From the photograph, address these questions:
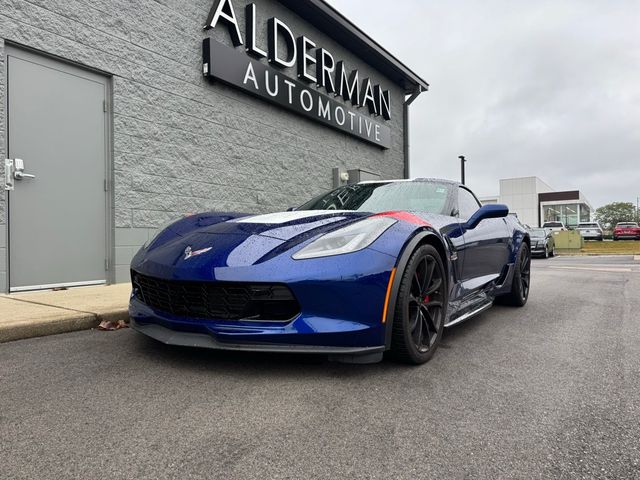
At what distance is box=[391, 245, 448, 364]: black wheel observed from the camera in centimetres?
254

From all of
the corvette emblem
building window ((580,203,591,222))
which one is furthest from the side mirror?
building window ((580,203,591,222))

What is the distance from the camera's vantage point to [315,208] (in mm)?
3762

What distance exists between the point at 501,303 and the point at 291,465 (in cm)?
409

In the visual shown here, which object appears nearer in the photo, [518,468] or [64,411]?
[518,468]

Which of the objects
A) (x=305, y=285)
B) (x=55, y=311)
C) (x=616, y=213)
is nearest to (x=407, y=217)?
(x=305, y=285)

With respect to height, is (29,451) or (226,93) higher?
(226,93)

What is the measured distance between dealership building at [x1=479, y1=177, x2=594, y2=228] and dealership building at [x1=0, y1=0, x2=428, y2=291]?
56686 millimetres

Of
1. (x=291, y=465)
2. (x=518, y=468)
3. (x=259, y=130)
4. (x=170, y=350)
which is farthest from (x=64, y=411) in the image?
(x=259, y=130)

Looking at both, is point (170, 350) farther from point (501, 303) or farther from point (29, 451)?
point (501, 303)

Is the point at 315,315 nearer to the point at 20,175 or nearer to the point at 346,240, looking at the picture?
the point at 346,240

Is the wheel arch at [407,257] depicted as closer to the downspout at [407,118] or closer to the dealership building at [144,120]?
the dealership building at [144,120]

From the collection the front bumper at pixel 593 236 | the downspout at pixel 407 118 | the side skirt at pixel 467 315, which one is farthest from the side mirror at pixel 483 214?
the front bumper at pixel 593 236

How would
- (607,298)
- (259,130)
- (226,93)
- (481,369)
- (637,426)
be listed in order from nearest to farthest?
(637,426), (481,369), (607,298), (226,93), (259,130)

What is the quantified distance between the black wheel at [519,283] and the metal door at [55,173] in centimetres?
473
